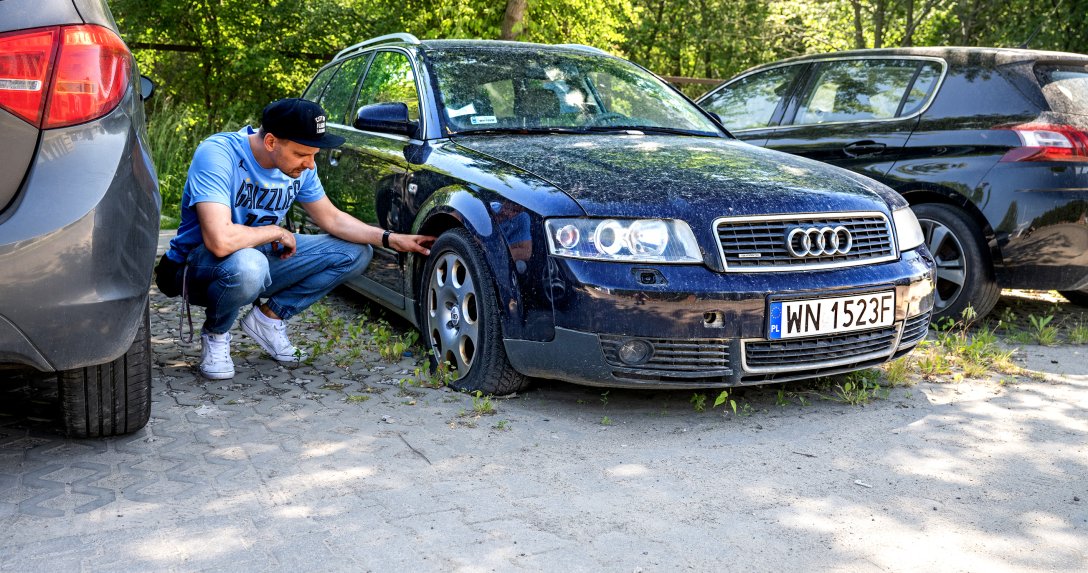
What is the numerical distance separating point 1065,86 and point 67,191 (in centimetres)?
508

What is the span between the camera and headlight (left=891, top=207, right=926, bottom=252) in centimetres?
432

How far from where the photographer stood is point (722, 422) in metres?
4.08

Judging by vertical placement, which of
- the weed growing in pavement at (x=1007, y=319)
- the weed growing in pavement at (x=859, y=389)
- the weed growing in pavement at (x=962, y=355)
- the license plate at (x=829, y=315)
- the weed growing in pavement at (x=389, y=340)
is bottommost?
the weed growing in pavement at (x=389, y=340)

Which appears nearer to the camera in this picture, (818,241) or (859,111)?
(818,241)

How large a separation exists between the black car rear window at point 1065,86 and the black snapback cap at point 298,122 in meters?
3.79

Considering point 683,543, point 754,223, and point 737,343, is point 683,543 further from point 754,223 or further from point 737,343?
point 754,223

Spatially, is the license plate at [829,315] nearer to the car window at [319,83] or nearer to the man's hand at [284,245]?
the man's hand at [284,245]

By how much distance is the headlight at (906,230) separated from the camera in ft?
14.2

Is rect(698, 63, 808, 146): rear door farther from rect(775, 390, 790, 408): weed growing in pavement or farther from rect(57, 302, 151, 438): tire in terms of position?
rect(57, 302, 151, 438): tire

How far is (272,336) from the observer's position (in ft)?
16.0

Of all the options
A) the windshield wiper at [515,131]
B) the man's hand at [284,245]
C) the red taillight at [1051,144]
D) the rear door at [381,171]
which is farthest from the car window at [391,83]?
the red taillight at [1051,144]

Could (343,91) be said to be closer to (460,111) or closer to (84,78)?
(460,111)

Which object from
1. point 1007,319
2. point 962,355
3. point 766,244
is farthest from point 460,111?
point 1007,319

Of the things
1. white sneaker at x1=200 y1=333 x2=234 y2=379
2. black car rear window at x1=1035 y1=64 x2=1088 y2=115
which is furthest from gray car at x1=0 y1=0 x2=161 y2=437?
black car rear window at x1=1035 y1=64 x2=1088 y2=115
